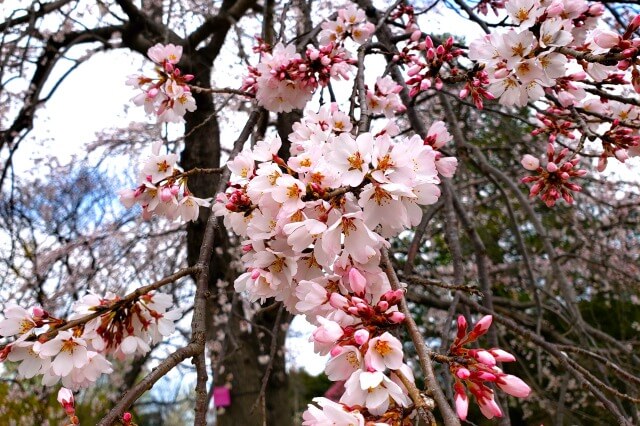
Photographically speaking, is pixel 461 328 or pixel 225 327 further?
pixel 225 327

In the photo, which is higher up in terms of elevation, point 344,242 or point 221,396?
point 221,396

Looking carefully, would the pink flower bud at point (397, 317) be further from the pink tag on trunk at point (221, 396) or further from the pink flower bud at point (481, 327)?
the pink tag on trunk at point (221, 396)

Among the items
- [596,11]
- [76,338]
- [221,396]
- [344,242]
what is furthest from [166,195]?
[221,396]

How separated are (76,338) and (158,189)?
1.45 ft

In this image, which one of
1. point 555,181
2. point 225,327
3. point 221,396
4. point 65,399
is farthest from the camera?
point 225,327

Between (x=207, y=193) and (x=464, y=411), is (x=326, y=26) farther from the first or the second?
(x=207, y=193)

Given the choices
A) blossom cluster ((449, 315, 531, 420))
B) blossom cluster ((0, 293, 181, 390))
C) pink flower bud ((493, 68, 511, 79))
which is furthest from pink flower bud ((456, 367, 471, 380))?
pink flower bud ((493, 68, 511, 79))

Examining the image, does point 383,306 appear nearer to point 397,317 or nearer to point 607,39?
point 397,317

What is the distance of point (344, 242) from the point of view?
85 cm

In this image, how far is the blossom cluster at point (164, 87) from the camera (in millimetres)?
1631

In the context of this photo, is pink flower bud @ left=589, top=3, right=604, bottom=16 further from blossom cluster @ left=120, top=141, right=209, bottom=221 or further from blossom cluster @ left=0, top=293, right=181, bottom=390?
blossom cluster @ left=0, top=293, right=181, bottom=390

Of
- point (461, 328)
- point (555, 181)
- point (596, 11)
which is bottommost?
point (461, 328)

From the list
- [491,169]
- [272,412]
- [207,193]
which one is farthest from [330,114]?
[272,412]

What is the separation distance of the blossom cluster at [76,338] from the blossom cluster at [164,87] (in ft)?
2.36
